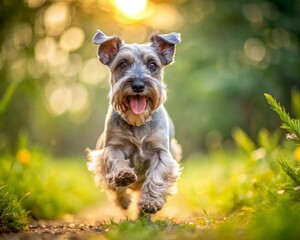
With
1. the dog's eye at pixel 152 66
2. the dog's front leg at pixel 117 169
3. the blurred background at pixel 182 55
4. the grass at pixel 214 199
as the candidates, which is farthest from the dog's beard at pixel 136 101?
the blurred background at pixel 182 55

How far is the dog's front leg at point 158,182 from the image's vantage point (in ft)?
17.1

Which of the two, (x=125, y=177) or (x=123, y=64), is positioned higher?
(x=123, y=64)

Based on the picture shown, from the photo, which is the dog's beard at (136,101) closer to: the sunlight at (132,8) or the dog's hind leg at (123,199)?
the dog's hind leg at (123,199)

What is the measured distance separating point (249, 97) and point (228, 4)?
2.87 meters

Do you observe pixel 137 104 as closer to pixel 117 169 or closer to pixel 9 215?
pixel 117 169

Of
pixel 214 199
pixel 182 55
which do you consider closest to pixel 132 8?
pixel 182 55

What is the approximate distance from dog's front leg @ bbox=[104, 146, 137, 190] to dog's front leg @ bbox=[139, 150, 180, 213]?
0.84 feet

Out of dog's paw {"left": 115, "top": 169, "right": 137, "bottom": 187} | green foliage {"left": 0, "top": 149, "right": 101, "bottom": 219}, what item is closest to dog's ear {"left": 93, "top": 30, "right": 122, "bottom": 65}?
dog's paw {"left": 115, "top": 169, "right": 137, "bottom": 187}

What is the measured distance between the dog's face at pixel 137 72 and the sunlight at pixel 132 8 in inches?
225

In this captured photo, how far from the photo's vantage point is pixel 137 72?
18.5 feet

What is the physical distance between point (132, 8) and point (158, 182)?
809 centimetres

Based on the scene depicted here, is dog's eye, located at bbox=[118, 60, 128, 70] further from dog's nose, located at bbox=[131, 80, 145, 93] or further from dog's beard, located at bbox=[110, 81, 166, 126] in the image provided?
dog's nose, located at bbox=[131, 80, 145, 93]

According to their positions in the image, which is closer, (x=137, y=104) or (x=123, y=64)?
(x=137, y=104)

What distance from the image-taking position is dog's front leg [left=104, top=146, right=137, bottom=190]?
16.8 ft
